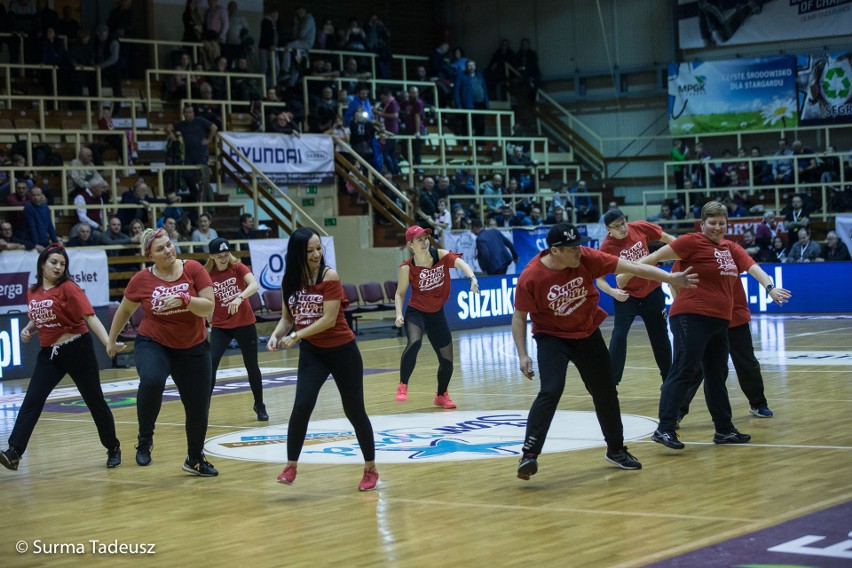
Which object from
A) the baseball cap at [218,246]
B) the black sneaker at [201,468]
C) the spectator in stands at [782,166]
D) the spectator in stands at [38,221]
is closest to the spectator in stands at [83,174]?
the spectator in stands at [38,221]

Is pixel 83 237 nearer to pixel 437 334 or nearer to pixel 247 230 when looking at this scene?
pixel 247 230

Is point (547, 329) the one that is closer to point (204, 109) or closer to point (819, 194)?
point (204, 109)

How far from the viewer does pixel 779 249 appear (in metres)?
27.3

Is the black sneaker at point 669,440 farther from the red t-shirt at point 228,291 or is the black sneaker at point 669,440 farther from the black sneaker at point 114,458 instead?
the red t-shirt at point 228,291

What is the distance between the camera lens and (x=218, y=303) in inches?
520

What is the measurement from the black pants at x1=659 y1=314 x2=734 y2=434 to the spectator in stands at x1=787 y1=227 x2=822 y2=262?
16.9m

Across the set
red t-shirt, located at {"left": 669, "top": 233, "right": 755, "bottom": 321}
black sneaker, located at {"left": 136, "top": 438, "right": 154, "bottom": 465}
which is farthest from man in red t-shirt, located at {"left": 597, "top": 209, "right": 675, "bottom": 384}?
black sneaker, located at {"left": 136, "top": 438, "right": 154, "bottom": 465}

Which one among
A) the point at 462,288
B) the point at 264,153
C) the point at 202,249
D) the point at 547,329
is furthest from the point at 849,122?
the point at 547,329

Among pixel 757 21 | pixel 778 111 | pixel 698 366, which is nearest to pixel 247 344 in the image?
pixel 698 366

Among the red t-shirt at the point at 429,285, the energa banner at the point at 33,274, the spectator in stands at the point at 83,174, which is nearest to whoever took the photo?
the red t-shirt at the point at 429,285

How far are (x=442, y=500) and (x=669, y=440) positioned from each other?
2.47m

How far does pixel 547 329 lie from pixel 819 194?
2416 cm

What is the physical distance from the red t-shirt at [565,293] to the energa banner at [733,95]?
86.7 feet

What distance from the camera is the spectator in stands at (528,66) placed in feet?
124
